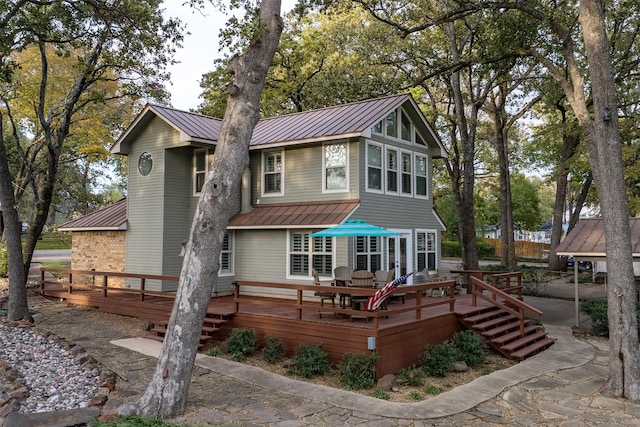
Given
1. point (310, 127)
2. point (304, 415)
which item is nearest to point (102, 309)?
point (310, 127)

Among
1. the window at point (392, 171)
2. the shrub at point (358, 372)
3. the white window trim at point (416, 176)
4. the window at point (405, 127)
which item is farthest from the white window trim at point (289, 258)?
the shrub at point (358, 372)

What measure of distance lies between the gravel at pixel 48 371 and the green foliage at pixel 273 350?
316cm

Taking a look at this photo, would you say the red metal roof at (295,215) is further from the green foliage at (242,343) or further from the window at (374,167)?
the green foliage at (242,343)

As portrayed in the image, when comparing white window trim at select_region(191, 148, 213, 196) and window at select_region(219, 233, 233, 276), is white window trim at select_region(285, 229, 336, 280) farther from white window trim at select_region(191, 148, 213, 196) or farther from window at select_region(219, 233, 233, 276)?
white window trim at select_region(191, 148, 213, 196)

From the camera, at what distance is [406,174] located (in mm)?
15297

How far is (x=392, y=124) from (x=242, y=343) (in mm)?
8237

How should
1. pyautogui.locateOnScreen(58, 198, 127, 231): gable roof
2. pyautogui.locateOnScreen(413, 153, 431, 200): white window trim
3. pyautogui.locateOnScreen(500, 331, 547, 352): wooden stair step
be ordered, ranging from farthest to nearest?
pyautogui.locateOnScreen(58, 198, 127, 231): gable roof → pyautogui.locateOnScreen(413, 153, 431, 200): white window trim → pyautogui.locateOnScreen(500, 331, 547, 352): wooden stair step

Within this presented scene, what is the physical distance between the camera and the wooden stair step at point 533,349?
34.8ft

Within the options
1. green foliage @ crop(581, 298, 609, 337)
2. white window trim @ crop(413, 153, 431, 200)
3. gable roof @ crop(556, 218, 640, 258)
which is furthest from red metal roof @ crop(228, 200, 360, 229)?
green foliage @ crop(581, 298, 609, 337)

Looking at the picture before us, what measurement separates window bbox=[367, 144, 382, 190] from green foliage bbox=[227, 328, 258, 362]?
5636mm

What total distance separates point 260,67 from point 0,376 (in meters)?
7.06

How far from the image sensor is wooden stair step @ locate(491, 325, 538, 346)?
10969 millimetres

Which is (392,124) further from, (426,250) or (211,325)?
(211,325)

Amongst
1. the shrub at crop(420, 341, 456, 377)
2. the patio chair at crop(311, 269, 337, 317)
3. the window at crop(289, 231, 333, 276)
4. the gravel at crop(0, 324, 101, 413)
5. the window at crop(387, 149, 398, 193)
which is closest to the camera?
the gravel at crop(0, 324, 101, 413)
